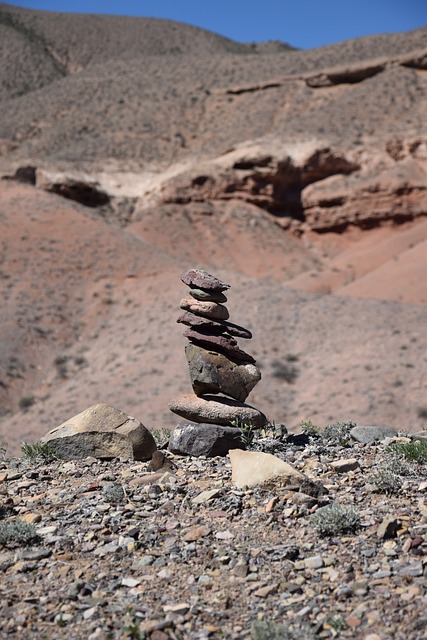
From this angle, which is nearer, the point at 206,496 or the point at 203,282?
the point at 206,496

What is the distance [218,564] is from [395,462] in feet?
9.60

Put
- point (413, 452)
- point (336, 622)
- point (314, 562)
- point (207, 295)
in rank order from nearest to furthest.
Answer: point (336, 622) < point (314, 562) < point (413, 452) < point (207, 295)

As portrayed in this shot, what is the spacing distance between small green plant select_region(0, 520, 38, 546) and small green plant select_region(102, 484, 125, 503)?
97 cm

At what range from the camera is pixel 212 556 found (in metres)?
6.35

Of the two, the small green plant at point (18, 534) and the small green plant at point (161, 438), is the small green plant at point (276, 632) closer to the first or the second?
the small green plant at point (18, 534)

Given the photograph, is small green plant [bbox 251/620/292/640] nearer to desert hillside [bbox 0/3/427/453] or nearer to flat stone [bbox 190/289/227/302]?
flat stone [bbox 190/289/227/302]

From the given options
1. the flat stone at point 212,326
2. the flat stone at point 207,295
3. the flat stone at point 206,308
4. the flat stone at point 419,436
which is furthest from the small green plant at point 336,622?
the flat stone at point 207,295

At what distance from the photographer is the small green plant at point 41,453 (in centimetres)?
958

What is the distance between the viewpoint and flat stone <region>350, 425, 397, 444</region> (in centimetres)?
1014

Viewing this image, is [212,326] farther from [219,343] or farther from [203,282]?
[203,282]

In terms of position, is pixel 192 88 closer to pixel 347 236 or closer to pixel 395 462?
pixel 347 236


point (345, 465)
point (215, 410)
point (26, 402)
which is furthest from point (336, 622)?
point (26, 402)

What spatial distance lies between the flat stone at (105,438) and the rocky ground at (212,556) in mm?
557

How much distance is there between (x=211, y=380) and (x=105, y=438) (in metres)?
1.57
